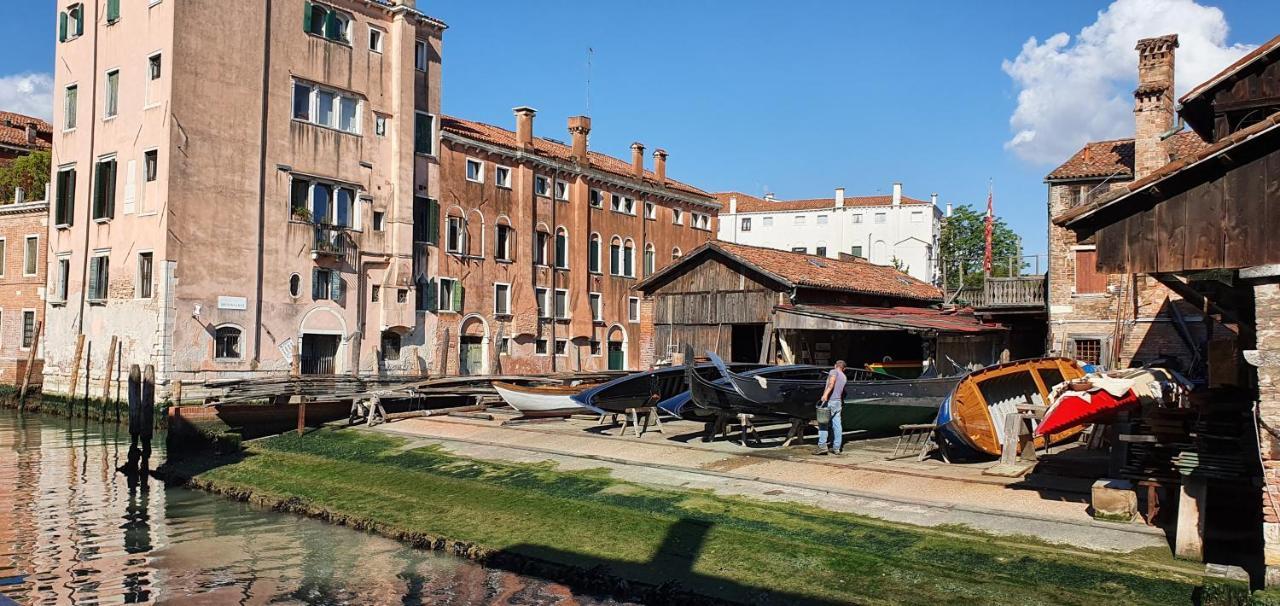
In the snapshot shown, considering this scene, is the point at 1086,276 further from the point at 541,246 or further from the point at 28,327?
the point at 28,327

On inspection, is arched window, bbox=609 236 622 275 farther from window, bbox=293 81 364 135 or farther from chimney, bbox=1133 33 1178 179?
chimney, bbox=1133 33 1178 179

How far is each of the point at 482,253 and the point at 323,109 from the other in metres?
8.40

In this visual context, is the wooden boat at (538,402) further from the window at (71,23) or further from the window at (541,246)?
the window at (71,23)

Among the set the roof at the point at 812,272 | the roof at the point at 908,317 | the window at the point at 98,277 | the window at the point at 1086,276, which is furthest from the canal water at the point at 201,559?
the window at the point at 1086,276

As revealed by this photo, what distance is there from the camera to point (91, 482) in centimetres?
1861

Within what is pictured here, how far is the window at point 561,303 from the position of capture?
41688 millimetres

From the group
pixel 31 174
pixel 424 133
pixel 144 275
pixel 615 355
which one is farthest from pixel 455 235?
pixel 31 174

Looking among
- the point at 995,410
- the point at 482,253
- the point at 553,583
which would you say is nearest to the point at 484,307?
the point at 482,253

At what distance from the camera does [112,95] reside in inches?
1251

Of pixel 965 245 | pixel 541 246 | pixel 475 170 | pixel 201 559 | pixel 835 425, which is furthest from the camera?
pixel 965 245

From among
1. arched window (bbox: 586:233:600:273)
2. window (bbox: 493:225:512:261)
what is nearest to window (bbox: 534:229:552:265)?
window (bbox: 493:225:512:261)

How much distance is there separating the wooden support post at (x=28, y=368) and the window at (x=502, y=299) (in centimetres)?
1696

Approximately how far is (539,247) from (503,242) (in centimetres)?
202

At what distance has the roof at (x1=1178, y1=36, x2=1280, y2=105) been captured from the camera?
48.3 feet
